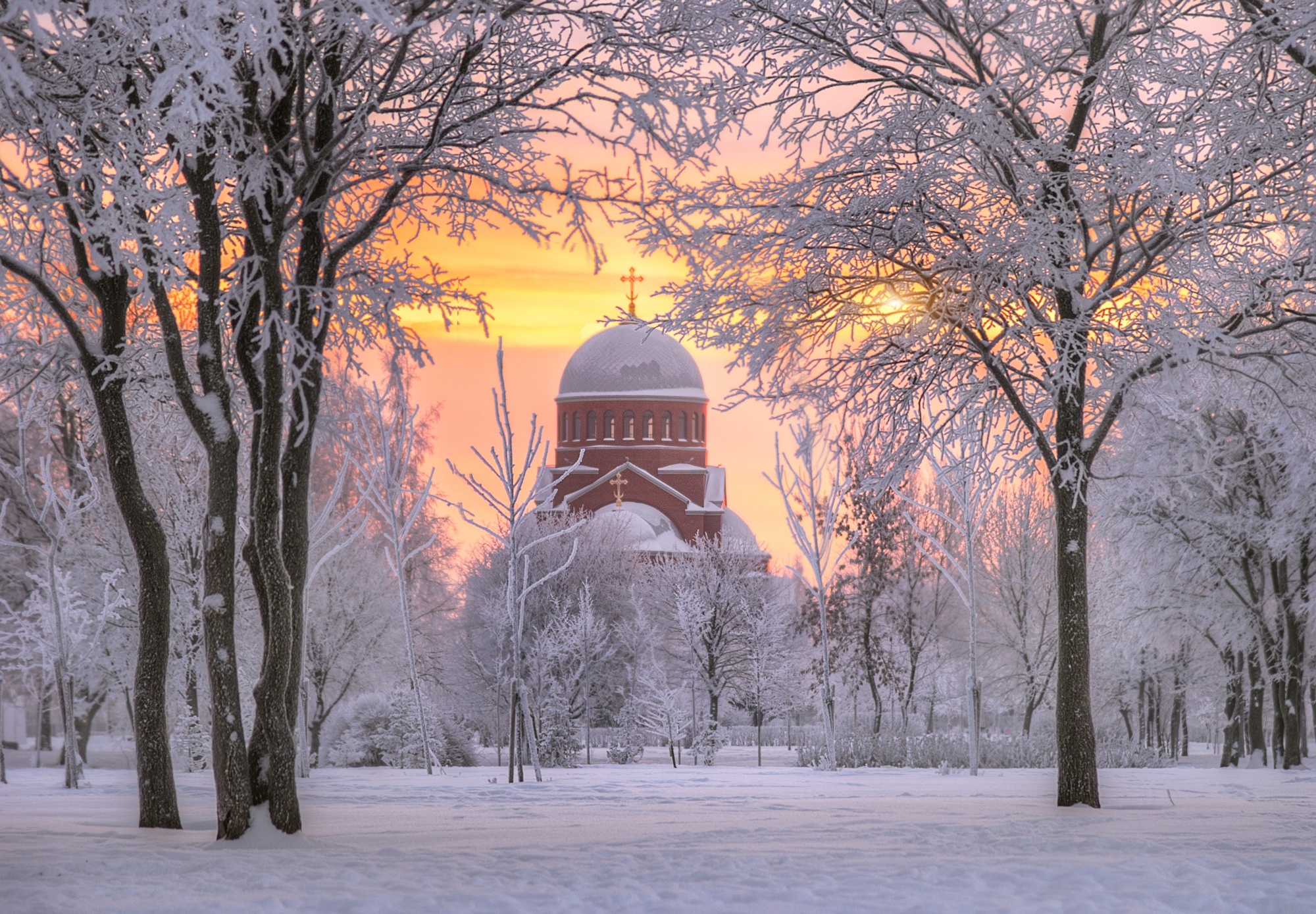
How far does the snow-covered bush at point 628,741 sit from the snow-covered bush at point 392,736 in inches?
130

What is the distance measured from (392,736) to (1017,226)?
2041cm

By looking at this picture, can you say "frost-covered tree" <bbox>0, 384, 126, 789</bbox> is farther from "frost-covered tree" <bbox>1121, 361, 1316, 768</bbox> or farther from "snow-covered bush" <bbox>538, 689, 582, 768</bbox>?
"frost-covered tree" <bbox>1121, 361, 1316, 768</bbox>

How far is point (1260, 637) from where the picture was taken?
23.2 meters

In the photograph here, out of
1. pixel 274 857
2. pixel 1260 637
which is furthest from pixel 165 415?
pixel 1260 637

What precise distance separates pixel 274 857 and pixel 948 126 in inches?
321

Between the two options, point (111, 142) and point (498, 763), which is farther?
point (498, 763)

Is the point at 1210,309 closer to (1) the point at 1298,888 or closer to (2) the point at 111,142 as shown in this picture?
(1) the point at 1298,888

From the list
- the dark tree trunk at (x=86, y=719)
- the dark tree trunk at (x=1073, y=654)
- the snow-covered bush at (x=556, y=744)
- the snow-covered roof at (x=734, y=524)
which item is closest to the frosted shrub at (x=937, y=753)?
the snow-covered bush at (x=556, y=744)

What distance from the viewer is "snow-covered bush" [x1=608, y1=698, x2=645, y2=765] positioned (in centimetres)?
2908

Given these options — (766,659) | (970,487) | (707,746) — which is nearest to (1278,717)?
(970,487)

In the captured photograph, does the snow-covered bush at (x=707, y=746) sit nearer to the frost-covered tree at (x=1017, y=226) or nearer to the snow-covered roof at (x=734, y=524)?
the frost-covered tree at (x=1017, y=226)

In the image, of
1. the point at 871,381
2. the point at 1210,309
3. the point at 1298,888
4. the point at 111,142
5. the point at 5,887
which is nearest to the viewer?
the point at 5,887

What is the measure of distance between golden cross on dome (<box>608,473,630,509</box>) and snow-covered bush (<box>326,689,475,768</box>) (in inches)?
1143

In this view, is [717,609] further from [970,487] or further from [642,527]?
[642,527]
